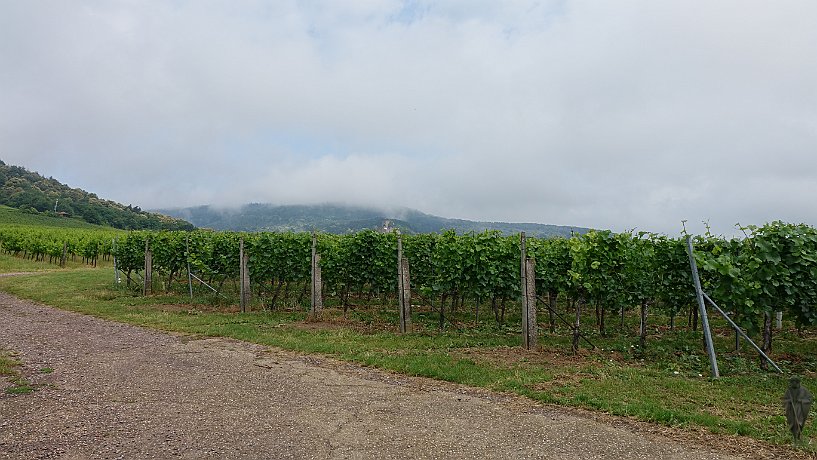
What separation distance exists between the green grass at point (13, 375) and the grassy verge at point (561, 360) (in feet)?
12.9

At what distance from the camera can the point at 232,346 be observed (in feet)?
35.7

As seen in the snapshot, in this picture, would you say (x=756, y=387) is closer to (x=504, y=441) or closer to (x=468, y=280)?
(x=504, y=441)

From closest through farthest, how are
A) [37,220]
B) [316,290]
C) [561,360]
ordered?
[561,360] → [316,290] → [37,220]

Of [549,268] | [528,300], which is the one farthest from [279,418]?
[549,268]

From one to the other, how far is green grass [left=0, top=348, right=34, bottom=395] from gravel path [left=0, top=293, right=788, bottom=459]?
0.21 metres

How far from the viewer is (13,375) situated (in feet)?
25.9

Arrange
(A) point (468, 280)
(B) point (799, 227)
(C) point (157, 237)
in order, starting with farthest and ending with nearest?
(C) point (157, 237) → (A) point (468, 280) → (B) point (799, 227)

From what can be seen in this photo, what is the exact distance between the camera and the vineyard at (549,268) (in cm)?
940

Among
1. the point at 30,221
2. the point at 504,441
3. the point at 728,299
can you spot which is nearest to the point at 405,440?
the point at 504,441

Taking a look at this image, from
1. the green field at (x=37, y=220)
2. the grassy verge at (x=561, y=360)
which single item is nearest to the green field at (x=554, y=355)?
the grassy verge at (x=561, y=360)

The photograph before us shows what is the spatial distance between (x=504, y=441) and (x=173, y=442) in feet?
12.1

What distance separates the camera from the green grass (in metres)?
7.03

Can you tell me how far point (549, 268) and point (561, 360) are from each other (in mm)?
6082

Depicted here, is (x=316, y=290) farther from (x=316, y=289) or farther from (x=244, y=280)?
(x=244, y=280)
